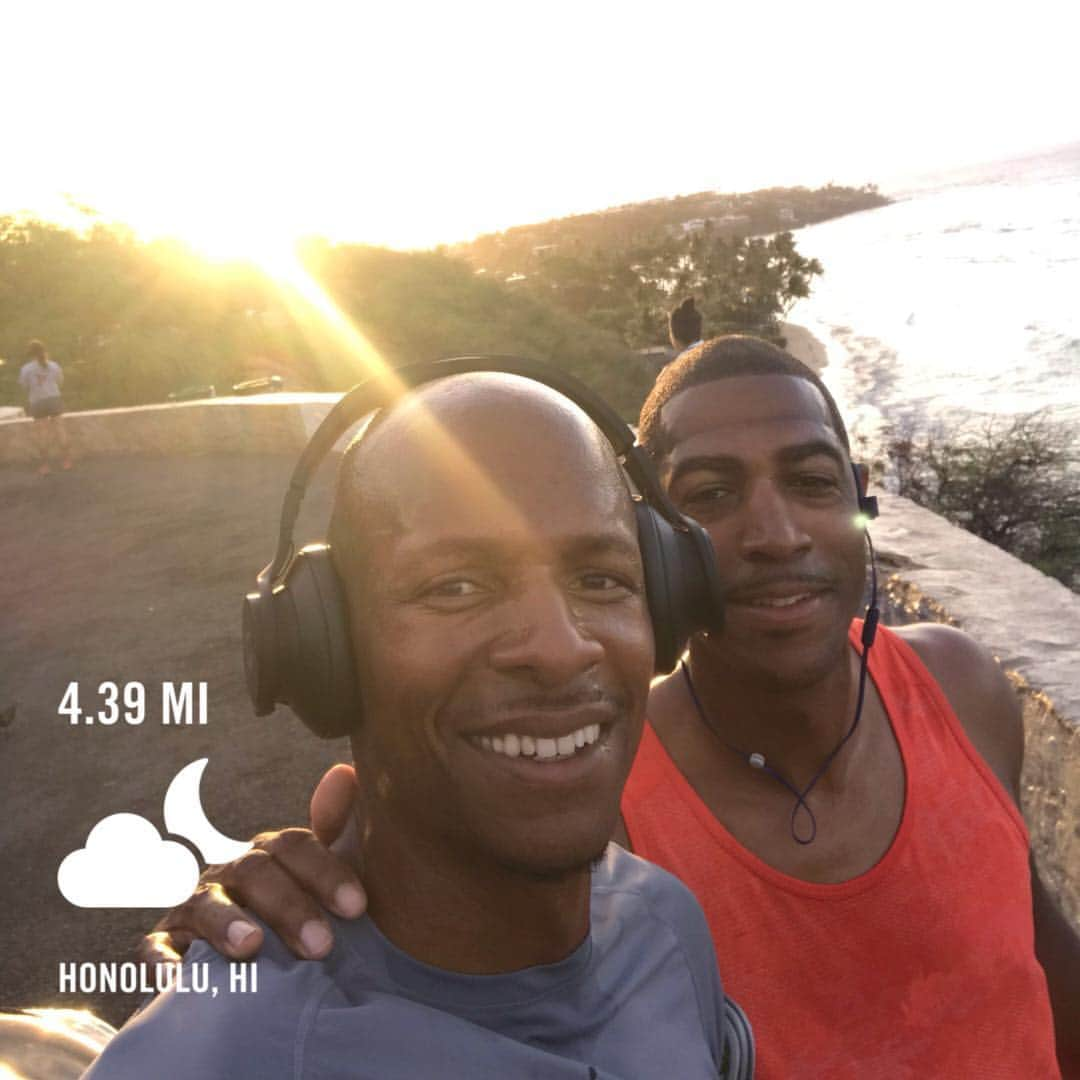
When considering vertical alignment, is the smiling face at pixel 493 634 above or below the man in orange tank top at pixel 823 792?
above

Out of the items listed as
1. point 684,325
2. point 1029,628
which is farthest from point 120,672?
point 684,325

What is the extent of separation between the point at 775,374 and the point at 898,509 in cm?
316

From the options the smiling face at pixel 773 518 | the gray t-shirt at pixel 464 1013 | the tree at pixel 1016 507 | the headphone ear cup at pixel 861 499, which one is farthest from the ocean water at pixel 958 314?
the gray t-shirt at pixel 464 1013

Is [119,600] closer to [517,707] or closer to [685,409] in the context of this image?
[685,409]

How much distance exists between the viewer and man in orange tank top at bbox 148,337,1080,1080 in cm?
192

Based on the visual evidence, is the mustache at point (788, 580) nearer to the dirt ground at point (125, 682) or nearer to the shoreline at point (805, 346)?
the dirt ground at point (125, 682)

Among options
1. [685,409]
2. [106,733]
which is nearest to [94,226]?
[106,733]

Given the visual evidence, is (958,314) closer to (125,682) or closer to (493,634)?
(125,682)

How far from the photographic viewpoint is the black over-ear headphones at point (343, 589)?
146cm

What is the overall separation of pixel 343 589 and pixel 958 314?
66.6 meters

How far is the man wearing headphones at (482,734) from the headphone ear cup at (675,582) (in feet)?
0.60

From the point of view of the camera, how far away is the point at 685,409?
2.23m

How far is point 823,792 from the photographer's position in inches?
86.8
